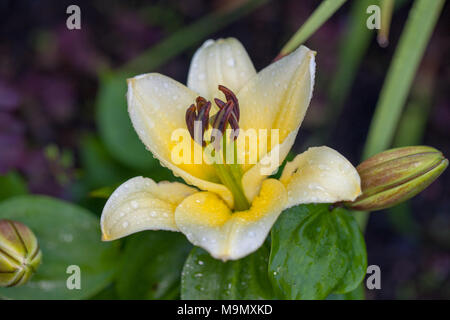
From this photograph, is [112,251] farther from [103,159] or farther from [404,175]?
[404,175]

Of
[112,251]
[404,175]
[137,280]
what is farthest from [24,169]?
[404,175]

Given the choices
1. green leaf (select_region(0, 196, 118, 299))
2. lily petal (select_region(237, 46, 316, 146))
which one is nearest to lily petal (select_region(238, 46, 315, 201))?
lily petal (select_region(237, 46, 316, 146))

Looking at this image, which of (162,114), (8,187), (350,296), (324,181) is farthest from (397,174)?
(8,187)

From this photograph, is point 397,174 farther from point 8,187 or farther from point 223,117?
point 8,187

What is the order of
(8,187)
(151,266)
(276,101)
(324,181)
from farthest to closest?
(8,187)
(151,266)
(276,101)
(324,181)

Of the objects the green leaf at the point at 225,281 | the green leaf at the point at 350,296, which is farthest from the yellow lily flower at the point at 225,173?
the green leaf at the point at 350,296

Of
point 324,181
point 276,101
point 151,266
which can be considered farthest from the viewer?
point 151,266

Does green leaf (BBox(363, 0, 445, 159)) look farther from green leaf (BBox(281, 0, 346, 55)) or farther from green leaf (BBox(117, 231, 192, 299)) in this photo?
green leaf (BBox(117, 231, 192, 299))
